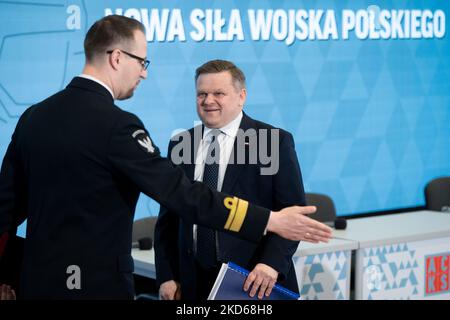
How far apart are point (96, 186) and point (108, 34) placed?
20.4 inches

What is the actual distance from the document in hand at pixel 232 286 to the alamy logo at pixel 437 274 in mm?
2302

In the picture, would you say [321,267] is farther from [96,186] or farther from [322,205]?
[96,186]

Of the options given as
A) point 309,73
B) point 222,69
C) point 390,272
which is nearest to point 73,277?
point 222,69

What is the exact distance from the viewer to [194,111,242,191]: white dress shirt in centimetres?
361

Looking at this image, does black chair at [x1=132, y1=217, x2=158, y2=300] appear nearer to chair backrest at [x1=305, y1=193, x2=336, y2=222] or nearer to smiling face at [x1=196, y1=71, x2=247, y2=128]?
chair backrest at [x1=305, y1=193, x2=336, y2=222]

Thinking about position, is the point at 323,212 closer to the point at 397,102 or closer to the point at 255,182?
the point at 397,102

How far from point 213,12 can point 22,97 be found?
5.45 ft

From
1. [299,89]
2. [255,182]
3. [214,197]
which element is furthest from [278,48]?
[214,197]

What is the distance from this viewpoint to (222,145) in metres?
3.65

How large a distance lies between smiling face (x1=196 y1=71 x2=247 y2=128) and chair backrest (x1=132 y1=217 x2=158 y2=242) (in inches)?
74.4

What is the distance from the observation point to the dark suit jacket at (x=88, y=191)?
2617mm

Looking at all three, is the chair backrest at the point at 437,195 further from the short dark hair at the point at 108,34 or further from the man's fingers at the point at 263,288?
the short dark hair at the point at 108,34

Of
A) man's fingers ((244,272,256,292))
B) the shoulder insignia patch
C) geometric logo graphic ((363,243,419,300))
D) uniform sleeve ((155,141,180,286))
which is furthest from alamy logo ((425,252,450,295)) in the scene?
the shoulder insignia patch

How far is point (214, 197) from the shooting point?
2.77 metres
